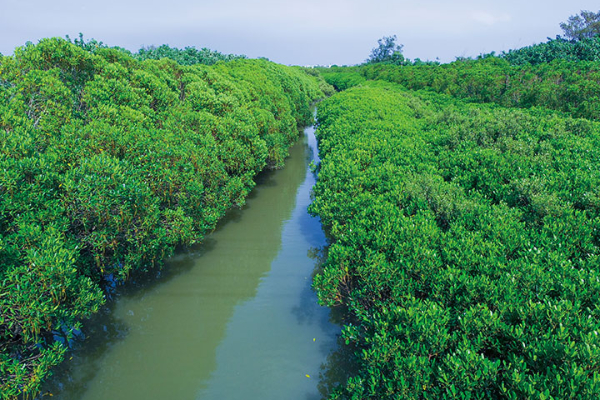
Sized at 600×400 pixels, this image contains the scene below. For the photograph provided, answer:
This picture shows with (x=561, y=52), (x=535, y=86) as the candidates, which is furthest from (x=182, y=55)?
(x=561, y=52)

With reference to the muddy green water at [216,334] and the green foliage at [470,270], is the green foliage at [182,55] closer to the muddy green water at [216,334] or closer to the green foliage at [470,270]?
the muddy green water at [216,334]

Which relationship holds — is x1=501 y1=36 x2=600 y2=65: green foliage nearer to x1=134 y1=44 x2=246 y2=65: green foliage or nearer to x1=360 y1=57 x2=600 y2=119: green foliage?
x1=360 y1=57 x2=600 y2=119: green foliage

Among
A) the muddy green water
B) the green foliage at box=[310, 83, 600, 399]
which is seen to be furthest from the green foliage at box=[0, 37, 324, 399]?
the green foliage at box=[310, 83, 600, 399]

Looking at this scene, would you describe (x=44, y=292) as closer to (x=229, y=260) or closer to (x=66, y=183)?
(x=66, y=183)

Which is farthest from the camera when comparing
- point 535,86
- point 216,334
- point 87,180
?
point 535,86

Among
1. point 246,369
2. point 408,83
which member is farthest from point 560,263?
point 408,83

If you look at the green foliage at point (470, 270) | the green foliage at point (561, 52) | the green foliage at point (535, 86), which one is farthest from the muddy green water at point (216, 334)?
the green foliage at point (561, 52)

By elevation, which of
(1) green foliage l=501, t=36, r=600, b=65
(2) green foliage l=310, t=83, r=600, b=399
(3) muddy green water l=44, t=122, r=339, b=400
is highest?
(1) green foliage l=501, t=36, r=600, b=65

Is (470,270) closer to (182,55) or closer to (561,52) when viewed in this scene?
(182,55)
